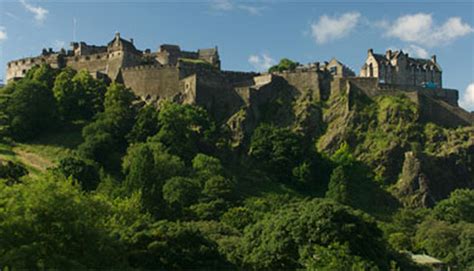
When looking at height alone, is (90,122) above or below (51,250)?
above

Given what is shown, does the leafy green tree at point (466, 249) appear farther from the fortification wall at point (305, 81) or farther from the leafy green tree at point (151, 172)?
the fortification wall at point (305, 81)

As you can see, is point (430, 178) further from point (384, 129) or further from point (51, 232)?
point (51, 232)

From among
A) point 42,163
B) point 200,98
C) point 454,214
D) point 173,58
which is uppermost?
point 173,58

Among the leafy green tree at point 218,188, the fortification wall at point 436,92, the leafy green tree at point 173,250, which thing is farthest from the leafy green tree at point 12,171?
the fortification wall at point 436,92

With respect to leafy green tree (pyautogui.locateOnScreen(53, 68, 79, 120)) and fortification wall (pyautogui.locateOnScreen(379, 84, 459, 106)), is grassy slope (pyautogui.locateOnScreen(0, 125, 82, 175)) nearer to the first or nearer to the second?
leafy green tree (pyautogui.locateOnScreen(53, 68, 79, 120))

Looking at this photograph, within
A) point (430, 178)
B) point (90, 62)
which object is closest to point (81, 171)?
point (90, 62)

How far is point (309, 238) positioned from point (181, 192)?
23005 mm

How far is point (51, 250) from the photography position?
34188 millimetres

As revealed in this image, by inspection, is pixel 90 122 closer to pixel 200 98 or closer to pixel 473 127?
pixel 200 98

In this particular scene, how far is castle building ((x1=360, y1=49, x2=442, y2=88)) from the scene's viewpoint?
4097 inches

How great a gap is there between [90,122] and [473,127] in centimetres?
4845

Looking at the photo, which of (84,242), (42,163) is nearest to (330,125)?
(42,163)

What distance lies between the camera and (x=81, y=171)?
67.4 metres

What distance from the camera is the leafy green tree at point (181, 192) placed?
63.5 metres
